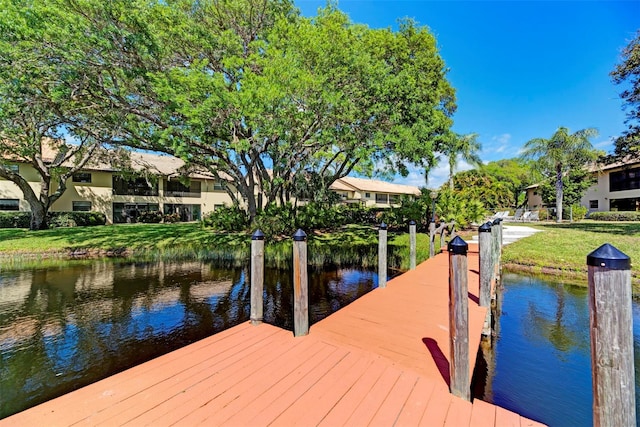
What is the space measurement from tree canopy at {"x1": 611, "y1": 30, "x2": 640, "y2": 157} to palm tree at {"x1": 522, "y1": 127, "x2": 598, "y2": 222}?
8431mm

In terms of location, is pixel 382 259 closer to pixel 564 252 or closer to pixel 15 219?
pixel 564 252

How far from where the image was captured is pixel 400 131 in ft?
37.0

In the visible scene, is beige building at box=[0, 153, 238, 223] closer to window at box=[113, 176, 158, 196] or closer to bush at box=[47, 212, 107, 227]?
window at box=[113, 176, 158, 196]

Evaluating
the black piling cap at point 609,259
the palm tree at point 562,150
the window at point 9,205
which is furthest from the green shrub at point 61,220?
the palm tree at point 562,150

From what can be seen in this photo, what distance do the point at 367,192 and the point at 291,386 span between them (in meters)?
40.6

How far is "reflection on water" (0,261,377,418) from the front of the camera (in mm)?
4633

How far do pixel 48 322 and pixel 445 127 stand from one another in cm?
1667

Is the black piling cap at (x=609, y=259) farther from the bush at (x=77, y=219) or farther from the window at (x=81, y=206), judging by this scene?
the window at (x=81, y=206)

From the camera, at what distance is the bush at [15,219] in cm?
2067

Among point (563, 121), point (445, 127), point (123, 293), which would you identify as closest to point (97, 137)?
point (123, 293)

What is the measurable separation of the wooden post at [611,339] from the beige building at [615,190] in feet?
111

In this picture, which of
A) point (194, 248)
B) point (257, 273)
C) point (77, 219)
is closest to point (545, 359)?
point (257, 273)

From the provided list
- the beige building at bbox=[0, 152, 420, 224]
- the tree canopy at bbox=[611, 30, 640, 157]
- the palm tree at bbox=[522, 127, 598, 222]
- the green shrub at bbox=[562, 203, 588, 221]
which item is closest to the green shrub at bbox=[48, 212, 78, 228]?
the beige building at bbox=[0, 152, 420, 224]

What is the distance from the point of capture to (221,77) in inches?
407
